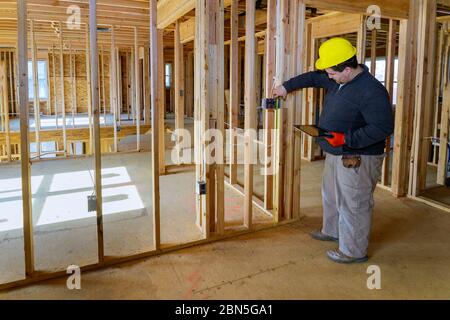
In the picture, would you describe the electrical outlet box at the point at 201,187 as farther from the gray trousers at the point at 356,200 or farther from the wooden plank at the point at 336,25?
the wooden plank at the point at 336,25

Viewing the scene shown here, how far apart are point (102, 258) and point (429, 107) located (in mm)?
3918

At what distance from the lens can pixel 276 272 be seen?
258cm

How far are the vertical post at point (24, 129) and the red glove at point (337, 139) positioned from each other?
200 cm

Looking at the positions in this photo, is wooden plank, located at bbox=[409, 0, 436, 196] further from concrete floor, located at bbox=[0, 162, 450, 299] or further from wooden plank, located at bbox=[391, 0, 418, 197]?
concrete floor, located at bbox=[0, 162, 450, 299]

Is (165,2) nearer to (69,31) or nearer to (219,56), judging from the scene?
(219,56)

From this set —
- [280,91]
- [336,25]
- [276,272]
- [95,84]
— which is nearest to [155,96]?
[95,84]

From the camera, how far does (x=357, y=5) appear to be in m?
3.58

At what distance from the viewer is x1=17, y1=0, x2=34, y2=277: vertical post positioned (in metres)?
2.20

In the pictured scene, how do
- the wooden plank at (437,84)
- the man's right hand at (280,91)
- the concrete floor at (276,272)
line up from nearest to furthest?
the concrete floor at (276,272) → the man's right hand at (280,91) → the wooden plank at (437,84)

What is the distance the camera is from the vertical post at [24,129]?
7.20 feet

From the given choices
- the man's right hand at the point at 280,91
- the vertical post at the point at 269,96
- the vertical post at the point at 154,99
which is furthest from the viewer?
the vertical post at the point at 269,96

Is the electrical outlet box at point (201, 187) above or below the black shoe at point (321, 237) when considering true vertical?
above

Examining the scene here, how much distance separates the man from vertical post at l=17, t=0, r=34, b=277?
1909 mm

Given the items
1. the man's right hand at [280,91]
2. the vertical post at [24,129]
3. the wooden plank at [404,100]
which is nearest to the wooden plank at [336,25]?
the wooden plank at [404,100]
